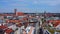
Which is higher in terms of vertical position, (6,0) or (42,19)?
(6,0)

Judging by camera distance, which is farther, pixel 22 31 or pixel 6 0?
pixel 6 0

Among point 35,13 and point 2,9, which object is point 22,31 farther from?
point 2,9

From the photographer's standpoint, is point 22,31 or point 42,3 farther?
point 42,3

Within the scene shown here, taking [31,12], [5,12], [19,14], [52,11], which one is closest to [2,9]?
[5,12]

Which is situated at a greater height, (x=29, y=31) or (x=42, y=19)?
(x=42, y=19)

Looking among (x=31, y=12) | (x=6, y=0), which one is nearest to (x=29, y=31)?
(x=31, y=12)

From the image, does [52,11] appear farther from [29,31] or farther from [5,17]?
[5,17]

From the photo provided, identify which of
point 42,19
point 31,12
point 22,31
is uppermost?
point 31,12

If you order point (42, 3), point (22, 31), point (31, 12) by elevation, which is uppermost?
point (42, 3)
